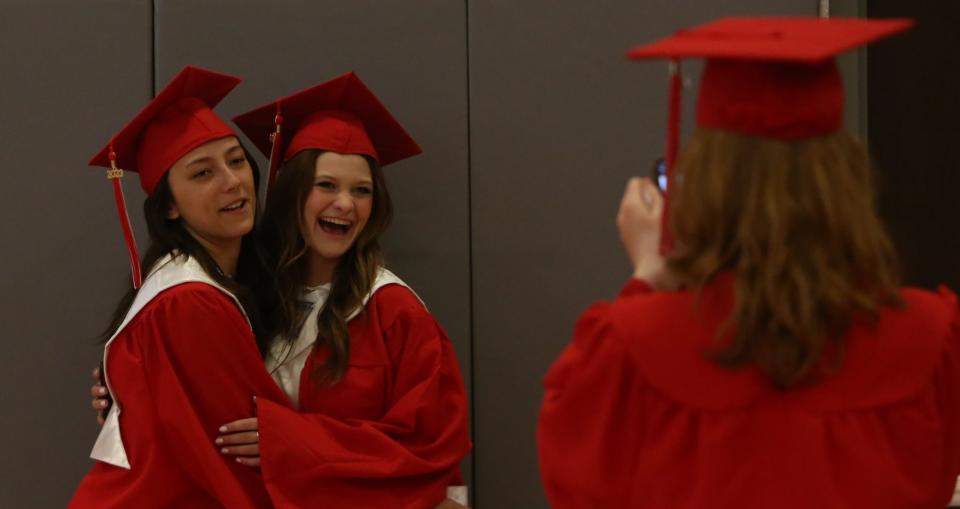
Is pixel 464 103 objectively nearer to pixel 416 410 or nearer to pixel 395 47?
pixel 395 47

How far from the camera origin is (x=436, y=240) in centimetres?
322

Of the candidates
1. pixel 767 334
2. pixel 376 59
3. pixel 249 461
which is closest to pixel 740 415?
pixel 767 334

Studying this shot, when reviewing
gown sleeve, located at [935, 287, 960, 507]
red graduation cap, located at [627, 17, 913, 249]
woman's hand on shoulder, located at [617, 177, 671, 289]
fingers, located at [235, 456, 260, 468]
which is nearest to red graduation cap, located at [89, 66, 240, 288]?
fingers, located at [235, 456, 260, 468]

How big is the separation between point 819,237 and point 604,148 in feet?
5.39

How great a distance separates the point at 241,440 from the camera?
2.62 metres

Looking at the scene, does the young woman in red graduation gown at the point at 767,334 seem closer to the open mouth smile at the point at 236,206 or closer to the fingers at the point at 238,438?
the fingers at the point at 238,438

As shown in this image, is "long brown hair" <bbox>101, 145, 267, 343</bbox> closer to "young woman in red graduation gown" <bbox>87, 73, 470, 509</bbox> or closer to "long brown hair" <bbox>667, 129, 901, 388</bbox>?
"young woman in red graduation gown" <bbox>87, 73, 470, 509</bbox>

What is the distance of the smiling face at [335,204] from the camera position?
9.32 feet

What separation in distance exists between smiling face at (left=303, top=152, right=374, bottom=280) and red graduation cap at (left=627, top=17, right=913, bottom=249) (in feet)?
4.45

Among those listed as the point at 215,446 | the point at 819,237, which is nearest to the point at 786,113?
the point at 819,237

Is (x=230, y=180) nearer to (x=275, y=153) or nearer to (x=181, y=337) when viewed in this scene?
(x=275, y=153)

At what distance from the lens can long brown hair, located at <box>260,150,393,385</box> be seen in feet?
9.23

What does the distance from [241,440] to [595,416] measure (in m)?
1.20

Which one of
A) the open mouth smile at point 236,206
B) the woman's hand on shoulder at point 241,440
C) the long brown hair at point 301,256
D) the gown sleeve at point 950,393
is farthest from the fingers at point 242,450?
the gown sleeve at point 950,393
